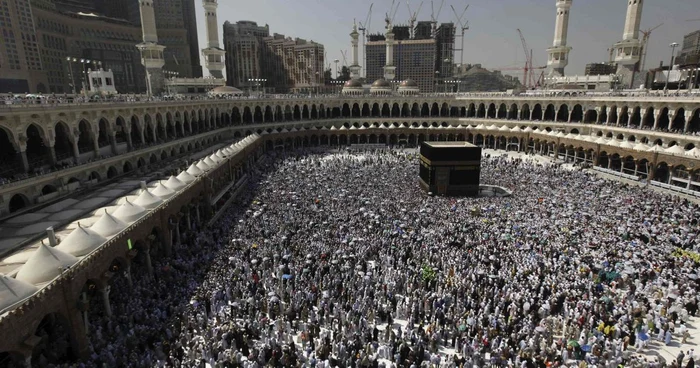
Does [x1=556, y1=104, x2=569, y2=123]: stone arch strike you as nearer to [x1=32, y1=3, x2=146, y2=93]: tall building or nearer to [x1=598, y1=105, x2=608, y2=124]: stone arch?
[x1=598, y1=105, x2=608, y2=124]: stone arch

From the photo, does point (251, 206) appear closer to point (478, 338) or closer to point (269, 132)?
point (478, 338)

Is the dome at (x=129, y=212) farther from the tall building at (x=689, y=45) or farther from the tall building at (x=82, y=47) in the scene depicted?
the tall building at (x=689, y=45)

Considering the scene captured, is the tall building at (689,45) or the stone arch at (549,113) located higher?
the tall building at (689,45)

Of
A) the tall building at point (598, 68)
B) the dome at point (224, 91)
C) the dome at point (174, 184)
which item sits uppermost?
the tall building at point (598, 68)

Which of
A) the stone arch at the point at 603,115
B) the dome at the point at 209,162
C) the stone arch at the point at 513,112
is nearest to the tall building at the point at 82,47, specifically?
the dome at the point at 209,162

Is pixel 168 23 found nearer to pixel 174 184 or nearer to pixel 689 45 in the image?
pixel 174 184

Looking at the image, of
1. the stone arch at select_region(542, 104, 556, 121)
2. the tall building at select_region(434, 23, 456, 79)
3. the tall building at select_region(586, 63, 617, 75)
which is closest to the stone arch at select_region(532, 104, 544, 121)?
the stone arch at select_region(542, 104, 556, 121)

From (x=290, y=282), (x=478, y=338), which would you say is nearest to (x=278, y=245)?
(x=290, y=282)
